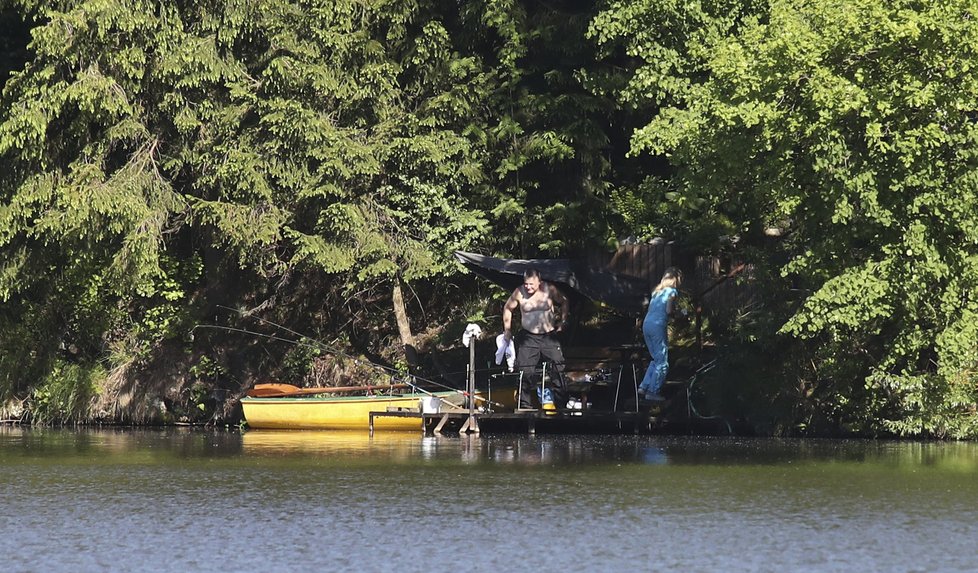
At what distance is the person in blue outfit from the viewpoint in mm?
22719

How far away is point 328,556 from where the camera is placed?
12203mm

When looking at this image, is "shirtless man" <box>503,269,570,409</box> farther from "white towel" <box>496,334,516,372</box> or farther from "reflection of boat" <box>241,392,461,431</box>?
"reflection of boat" <box>241,392,461,431</box>

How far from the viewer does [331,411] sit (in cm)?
2511

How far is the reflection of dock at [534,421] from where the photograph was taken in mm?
22844

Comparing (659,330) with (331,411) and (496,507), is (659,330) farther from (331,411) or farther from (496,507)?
(496,507)

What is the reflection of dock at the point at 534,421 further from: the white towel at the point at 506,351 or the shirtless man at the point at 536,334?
the white towel at the point at 506,351

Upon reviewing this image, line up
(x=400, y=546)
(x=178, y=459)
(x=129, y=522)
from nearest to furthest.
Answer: (x=400, y=546) → (x=129, y=522) → (x=178, y=459)

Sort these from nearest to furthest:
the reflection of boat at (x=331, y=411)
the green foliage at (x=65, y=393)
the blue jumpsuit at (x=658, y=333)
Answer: the blue jumpsuit at (x=658, y=333) < the reflection of boat at (x=331, y=411) < the green foliage at (x=65, y=393)

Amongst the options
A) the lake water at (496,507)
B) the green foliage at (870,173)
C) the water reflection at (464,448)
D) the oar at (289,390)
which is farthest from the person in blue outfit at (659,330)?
the oar at (289,390)

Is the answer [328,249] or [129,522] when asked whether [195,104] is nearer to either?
[328,249]

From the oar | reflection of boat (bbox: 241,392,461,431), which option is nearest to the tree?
the oar

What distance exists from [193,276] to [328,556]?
1674 cm

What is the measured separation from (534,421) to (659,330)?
2.86 meters

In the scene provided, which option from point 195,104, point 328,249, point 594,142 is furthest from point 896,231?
point 195,104
